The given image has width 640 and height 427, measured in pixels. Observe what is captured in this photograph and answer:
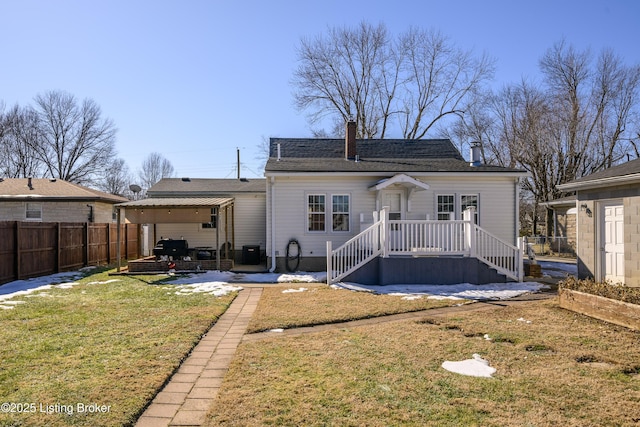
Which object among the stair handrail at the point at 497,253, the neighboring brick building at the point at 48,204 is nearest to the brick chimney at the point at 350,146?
the stair handrail at the point at 497,253

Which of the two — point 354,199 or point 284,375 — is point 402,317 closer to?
point 284,375

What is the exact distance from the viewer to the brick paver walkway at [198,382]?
355cm

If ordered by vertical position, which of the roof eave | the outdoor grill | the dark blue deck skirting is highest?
the roof eave

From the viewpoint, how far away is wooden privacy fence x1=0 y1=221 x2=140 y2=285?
37.0ft

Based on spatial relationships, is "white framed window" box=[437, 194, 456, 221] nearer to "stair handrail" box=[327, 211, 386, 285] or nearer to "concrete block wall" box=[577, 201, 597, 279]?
"stair handrail" box=[327, 211, 386, 285]

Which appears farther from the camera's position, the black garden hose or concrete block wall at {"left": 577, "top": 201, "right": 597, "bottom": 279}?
the black garden hose

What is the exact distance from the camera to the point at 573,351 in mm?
5348

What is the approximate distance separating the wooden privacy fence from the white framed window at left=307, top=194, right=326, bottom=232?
8.05m

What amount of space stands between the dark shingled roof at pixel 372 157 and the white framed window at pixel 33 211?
11.2 m

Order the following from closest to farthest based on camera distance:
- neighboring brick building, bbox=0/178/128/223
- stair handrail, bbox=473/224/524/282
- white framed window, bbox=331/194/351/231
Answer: stair handrail, bbox=473/224/524/282 < white framed window, bbox=331/194/351/231 < neighboring brick building, bbox=0/178/128/223

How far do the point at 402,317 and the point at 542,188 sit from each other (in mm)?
24321

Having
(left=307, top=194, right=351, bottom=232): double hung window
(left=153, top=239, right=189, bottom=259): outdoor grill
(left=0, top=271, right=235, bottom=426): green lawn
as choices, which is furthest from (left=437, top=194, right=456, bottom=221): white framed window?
(left=153, top=239, right=189, bottom=259): outdoor grill

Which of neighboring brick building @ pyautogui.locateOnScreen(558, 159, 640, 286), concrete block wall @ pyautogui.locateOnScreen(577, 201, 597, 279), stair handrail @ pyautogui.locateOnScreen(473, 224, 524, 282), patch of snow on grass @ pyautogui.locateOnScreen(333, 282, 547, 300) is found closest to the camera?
neighboring brick building @ pyautogui.locateOnScreen(558, 159, 640, 286)

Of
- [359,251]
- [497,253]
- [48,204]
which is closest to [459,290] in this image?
[497,253]
